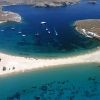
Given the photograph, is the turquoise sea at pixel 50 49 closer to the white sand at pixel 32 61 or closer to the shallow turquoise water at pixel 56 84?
the shallow turquoise water at pixel 56 84

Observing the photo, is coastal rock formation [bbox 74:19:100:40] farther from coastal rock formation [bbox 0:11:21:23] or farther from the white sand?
coastal rock formation [bbox 0:11:21:23]

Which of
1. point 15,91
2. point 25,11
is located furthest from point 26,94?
point 25,11

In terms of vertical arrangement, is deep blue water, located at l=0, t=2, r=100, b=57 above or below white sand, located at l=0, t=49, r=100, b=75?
below

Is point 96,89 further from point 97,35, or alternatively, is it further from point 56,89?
point 97,35

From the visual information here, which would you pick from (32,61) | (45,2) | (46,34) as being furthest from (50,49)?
(45,2)

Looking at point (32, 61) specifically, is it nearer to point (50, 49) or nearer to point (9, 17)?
point (50, 49)

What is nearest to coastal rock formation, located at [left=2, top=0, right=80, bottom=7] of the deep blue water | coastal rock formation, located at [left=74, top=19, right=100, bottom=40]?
the deep blue water

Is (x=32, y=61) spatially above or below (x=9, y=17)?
above
